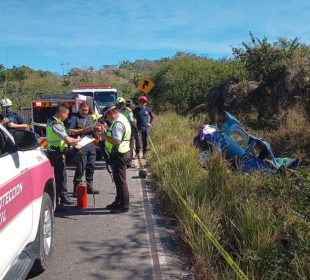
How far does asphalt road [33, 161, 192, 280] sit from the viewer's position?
545 centimetres

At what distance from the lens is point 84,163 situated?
915 centimetres

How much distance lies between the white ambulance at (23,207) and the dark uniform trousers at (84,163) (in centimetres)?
335

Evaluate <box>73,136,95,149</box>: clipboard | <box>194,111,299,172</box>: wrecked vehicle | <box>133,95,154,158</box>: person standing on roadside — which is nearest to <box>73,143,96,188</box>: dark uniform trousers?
<box>73,136,95,149</box>: clipboard

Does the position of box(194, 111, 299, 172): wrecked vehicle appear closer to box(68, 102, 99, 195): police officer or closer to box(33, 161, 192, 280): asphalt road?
box(68, 102, 99, 195): police officer

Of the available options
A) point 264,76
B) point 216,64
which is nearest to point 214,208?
point 264,76

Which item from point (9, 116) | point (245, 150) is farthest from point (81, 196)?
point (245, 150)

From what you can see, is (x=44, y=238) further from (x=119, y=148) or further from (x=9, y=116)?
(x=9, y=116)

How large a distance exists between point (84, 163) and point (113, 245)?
2.97m

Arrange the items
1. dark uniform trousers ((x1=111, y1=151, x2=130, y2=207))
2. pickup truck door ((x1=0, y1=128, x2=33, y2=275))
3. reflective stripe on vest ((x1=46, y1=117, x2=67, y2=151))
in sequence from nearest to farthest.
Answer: pickup truck door ((x1=0, y1=128, x2=33, y2=275))
dark uniform trousers ((x1=111, y1=151, x2=130, y2=207))
reflective stripe on vest ((x1=46, y1=117, x2=67, y2=151))

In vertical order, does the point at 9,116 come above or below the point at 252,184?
above

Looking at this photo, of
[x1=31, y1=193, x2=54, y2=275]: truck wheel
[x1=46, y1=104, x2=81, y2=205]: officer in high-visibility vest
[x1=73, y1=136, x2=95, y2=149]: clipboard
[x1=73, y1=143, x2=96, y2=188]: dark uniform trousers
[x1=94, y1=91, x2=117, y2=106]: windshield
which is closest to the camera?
[x1=31, y1=193, x2=54, y2=275]: truck wheel

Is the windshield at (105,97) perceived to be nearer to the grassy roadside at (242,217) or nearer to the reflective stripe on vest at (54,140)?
the grassy roadside at (242,217)

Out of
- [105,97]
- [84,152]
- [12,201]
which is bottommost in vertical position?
[84,152]

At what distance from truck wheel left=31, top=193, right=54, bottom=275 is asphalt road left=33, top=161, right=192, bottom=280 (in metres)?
0.14
